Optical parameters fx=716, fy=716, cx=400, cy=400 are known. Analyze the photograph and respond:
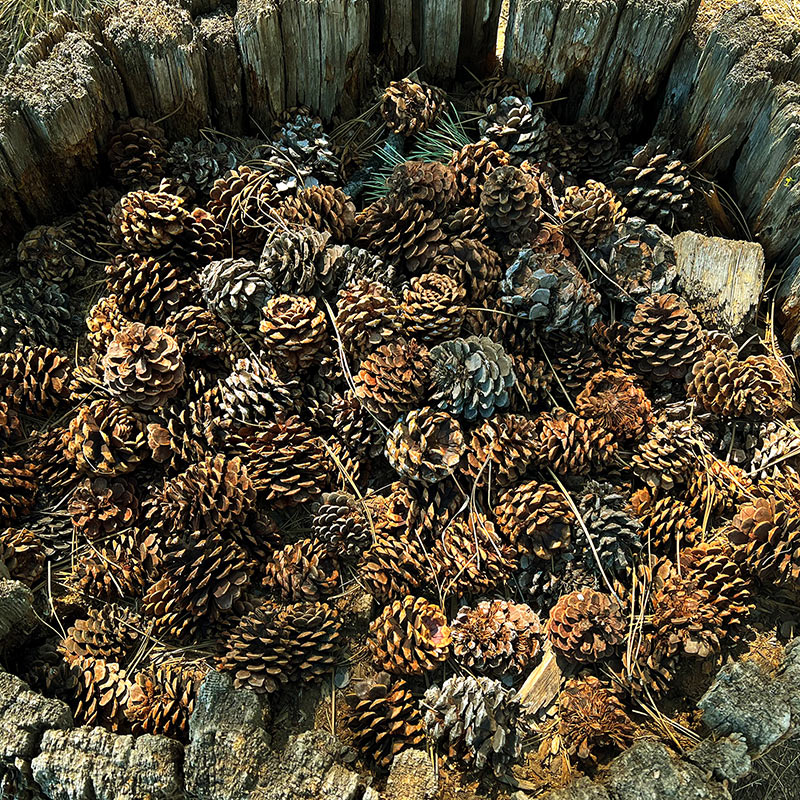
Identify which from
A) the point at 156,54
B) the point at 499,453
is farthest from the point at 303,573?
the point at 156,54

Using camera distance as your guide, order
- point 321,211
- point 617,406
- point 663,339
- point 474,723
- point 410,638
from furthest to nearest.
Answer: point 321,211 < point 663,339 < point 617,406 < point 410,638 < point 474,723

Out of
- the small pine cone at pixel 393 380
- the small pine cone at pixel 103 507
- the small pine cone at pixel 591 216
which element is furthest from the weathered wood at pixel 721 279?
the small pine cone at pixel 103 507

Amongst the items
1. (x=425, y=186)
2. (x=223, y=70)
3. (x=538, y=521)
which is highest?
(x=223, y=70)

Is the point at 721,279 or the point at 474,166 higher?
the point at 474,166

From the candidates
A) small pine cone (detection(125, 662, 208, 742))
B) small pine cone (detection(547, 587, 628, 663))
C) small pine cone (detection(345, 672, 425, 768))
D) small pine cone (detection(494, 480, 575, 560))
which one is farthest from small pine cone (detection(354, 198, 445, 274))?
small pine cone (detection(125, 662, 208, 742))

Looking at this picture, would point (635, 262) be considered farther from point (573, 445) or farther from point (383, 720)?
point (383, 720)

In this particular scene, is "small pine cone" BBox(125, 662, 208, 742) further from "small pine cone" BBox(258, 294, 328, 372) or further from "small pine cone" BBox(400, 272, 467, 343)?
"small pine cone" BBox(400, 272, 467, 343)
